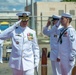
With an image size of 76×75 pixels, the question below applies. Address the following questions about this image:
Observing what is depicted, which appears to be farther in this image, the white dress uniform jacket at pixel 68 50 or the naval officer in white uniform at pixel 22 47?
the white dress uniform jacket at pixel 68 50

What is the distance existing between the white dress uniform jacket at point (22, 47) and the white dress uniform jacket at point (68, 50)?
912 millimetres

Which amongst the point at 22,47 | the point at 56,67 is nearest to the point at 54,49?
the point at 56,67

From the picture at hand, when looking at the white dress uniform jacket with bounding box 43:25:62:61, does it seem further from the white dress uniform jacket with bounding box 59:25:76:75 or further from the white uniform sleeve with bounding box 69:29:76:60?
the white uniform sleeve with bounding box 69:29:76:60

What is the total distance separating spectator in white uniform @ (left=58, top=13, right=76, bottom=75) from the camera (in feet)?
24.2

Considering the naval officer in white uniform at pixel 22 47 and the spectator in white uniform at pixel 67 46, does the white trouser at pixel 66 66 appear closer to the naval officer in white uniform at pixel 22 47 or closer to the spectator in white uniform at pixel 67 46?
the spectator in white uniform at pixel 67 46

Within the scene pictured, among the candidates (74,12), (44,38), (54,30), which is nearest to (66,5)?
(74,12)

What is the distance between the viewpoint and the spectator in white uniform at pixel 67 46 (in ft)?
24.2

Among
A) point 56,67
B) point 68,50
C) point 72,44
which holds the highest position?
point 72,44

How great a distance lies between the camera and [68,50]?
24.5ft

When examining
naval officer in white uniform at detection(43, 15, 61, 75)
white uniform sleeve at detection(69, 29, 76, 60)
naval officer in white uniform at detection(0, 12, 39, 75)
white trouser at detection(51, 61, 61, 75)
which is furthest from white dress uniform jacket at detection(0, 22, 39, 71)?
white trouser at detection(51, 61, 61, 75)

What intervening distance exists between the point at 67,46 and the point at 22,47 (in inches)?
47.5

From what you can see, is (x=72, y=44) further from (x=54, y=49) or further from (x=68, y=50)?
(x=54, y=49)

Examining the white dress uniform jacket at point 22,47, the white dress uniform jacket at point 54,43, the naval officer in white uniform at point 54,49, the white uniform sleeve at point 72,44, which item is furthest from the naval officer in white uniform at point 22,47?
the white dress uniform jacket at point 54,43

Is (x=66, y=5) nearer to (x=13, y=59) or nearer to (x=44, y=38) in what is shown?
(x=44, y=38)
